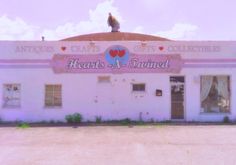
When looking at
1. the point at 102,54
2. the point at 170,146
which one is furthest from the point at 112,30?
the point at 170,146

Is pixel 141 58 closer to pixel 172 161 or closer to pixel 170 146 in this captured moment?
pixel 170 146

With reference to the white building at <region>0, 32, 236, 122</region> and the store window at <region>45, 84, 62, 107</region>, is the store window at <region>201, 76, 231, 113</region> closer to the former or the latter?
the white building at <region>0, 32, 236, 122</region>

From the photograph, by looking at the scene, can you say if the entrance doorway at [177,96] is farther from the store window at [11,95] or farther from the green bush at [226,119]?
the store window at [11,95]

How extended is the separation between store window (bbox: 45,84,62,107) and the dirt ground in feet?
8.29

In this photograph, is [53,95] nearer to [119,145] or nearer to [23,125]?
[23,125]

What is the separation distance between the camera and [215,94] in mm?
23016

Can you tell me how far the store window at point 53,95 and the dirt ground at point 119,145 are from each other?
253cm

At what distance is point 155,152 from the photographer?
1364 centimetres

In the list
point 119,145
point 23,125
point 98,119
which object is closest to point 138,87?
point 98,119

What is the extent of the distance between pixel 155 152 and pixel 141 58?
31.2 ft

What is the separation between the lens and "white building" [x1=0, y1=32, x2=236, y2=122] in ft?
73.3

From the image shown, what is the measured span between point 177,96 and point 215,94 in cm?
216

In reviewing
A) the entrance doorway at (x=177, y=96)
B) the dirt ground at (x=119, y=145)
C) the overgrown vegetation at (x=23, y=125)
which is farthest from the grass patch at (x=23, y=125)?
the entrance doorway at (x=177, y=96)

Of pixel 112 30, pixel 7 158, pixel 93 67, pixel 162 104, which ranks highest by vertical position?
pixel 112 30
